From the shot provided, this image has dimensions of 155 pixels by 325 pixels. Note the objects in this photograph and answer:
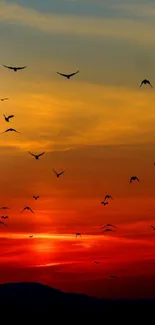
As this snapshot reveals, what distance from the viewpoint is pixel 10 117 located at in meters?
153

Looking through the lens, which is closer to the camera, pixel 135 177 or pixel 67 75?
pixel 67 75

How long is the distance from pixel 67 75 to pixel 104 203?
53.7 metres

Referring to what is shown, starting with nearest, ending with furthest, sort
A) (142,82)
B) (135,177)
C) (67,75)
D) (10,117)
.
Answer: (67,75), (142,82), (10,117), (135,177)

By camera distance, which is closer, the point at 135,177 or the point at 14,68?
the point at 14,68

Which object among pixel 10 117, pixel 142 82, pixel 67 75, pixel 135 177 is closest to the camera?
pixel 67 75

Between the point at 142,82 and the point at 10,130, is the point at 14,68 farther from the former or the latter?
the point at 142,82

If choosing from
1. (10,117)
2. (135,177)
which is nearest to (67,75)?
(10,117)

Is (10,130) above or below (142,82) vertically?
below

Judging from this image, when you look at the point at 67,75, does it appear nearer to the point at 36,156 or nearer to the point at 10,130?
the point at 10,130

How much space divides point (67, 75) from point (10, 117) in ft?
79.7

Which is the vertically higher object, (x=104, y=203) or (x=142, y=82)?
(x=142, y=82)

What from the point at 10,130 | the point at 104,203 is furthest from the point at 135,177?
the point at 10,130

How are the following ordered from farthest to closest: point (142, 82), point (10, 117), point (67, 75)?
1. point (10, 117)
2. point (142, 82)
3. point (67, 75)

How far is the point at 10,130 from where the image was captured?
142 meters
